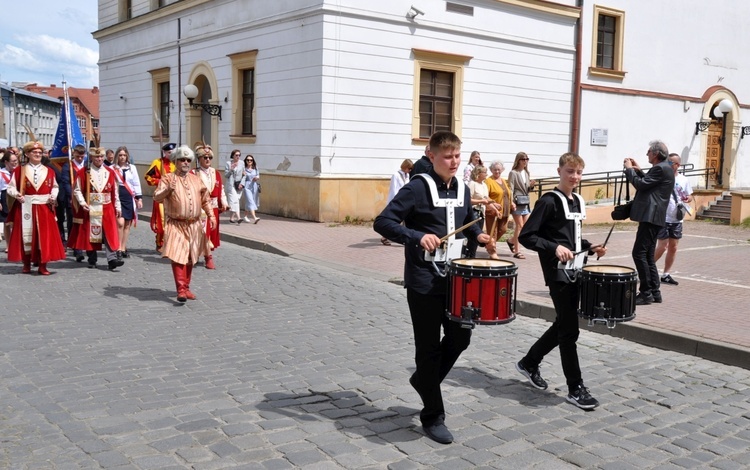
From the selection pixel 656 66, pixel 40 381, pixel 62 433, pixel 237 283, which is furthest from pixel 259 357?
pixel 656 66

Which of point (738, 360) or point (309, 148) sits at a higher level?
point (309, 148)

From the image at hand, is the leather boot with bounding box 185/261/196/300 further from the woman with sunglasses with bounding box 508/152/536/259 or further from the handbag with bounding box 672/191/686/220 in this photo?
the handbag with bounding box 672/191/686/220

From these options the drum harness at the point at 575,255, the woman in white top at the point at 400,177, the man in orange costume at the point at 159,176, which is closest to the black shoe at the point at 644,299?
the drum harness at the point at 575,255

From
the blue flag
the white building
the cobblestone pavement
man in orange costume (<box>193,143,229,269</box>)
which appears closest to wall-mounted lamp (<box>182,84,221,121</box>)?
the white building

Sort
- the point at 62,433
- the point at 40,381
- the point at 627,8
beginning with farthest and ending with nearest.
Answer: the point at 627,8 → the point at 40,381 → the point at 62,433

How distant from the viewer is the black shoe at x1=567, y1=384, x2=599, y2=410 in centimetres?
518

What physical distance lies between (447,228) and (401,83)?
1441 cm

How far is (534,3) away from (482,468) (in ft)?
60.7

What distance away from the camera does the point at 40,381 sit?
5586mm

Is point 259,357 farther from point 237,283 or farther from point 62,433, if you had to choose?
point 237,283

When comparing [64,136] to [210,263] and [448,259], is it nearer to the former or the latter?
[210,263]

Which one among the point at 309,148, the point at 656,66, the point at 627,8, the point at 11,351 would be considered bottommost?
the point at 11,351

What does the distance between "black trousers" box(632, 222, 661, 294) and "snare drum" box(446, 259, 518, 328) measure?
4714 mm

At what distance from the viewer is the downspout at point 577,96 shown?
71.6 ft
